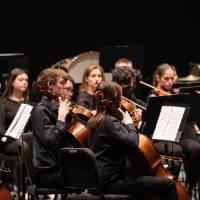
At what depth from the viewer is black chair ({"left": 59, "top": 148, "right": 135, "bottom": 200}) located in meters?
4.20

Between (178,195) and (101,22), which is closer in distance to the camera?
(178,195)

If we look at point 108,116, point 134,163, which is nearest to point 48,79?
point 108,116

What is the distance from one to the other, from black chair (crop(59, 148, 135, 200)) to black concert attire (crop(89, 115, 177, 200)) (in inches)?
2.7

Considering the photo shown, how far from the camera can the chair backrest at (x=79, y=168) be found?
4195mm

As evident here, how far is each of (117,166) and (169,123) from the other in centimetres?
88

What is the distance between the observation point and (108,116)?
433cm

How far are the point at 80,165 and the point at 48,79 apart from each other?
2.30ft

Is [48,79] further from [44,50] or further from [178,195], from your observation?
[44,50]

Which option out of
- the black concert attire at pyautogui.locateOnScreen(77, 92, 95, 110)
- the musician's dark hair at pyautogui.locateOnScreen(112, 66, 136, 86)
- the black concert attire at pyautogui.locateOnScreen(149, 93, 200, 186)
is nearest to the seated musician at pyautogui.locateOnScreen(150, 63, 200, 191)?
A: the black concert attire at pyautogui.locateOnScreen(149, 93, 200, 186)

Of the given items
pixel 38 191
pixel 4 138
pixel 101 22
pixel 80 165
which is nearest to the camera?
pixel 80 165

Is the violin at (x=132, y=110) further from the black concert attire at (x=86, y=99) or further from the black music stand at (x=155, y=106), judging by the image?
the black concert attire at (x=86, y=99)

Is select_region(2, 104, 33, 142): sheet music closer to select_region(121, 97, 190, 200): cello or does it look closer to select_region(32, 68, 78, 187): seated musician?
select_region(32, 68, 78, 187): seated musician

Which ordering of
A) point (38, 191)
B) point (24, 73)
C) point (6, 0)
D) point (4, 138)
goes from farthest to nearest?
point (6, 0)
point (24, 73)
point (4, 138)
point (38, 191)

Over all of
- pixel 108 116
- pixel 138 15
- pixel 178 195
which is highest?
pixel 138 15
